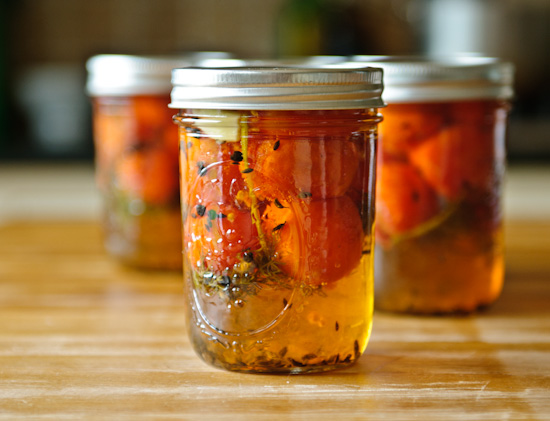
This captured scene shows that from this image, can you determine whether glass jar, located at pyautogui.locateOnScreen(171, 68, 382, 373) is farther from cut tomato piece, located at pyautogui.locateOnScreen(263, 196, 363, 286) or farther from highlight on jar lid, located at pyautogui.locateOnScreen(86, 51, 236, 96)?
highlight on jar lid, located at pyautogui.locateOnScreen(86, 51, 236, 96)

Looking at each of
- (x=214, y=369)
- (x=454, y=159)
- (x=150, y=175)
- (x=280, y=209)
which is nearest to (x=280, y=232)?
(x=280, y=209)

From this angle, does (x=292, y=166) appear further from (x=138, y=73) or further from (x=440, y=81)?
(x=138, y=73)

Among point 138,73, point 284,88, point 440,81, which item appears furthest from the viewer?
point 138,73

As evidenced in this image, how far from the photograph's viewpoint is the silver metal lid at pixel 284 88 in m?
0.54

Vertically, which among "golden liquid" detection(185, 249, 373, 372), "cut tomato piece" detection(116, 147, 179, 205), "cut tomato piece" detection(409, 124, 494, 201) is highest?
"cut tomato piece" detection(409, 124, 494, 201)

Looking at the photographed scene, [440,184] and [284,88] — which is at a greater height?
[284,88]

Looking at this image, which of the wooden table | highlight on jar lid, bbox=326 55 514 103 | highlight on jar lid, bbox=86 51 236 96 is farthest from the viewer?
highlight on jar lid, bbox=86 51 236 96

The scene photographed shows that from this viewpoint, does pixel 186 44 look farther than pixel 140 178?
Yes

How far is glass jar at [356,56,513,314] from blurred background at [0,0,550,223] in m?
1.15

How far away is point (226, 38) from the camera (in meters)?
2.39

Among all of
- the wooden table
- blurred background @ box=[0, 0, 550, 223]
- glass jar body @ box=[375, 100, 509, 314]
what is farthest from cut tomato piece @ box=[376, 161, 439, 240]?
blurred background @ box=[0, 0, 550, 223]

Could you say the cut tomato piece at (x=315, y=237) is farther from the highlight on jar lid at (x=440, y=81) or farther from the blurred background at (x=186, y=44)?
the blurred background at (x=186, y=44)

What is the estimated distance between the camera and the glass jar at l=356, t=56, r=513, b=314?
2.30 feet

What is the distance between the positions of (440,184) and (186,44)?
182 centimetres
